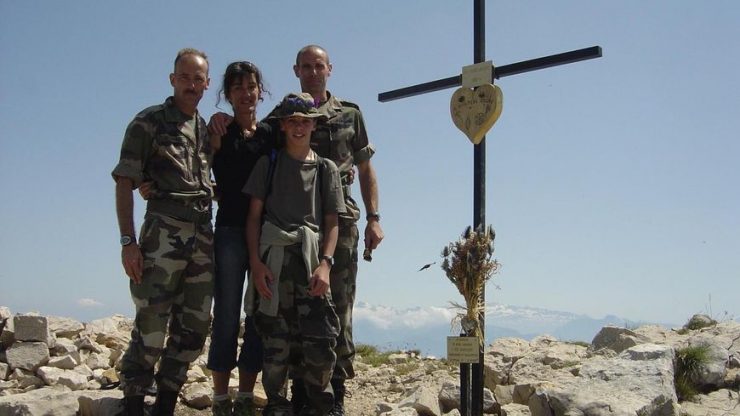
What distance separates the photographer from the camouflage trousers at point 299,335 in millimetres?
4898

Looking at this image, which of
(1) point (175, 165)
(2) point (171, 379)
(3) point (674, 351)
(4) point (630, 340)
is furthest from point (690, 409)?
(1) point (175, 165)

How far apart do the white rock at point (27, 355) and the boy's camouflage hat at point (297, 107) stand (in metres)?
5.47

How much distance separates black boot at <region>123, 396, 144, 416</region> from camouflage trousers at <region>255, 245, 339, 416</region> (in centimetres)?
89

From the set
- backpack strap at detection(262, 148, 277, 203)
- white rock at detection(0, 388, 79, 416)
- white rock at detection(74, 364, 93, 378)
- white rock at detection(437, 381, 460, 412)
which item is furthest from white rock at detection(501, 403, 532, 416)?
white rock at detection(74, 364, 93, 378)

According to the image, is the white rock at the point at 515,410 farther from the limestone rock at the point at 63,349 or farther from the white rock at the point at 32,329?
the white rock at the point at 32,329

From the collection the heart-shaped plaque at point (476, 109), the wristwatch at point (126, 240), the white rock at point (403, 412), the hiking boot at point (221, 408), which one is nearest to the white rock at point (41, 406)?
the hiking boot at point (221, 408)

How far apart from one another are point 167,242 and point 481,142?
2.96 m

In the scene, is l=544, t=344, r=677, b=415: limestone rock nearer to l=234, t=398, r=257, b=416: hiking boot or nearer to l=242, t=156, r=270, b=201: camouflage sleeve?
l=234, t=398, r=257, b=416: hiking boot

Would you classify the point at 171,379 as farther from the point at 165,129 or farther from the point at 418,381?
the point at 418,381

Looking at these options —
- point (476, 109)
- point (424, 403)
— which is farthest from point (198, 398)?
point (476, 109)

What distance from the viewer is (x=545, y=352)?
8445 millimetres

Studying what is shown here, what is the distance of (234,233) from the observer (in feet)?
17.1

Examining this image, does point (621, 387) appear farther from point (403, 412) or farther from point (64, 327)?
point (64, 327)

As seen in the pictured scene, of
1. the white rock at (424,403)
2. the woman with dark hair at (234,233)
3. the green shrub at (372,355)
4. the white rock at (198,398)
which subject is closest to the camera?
the woman with dark hair at (234,233)
